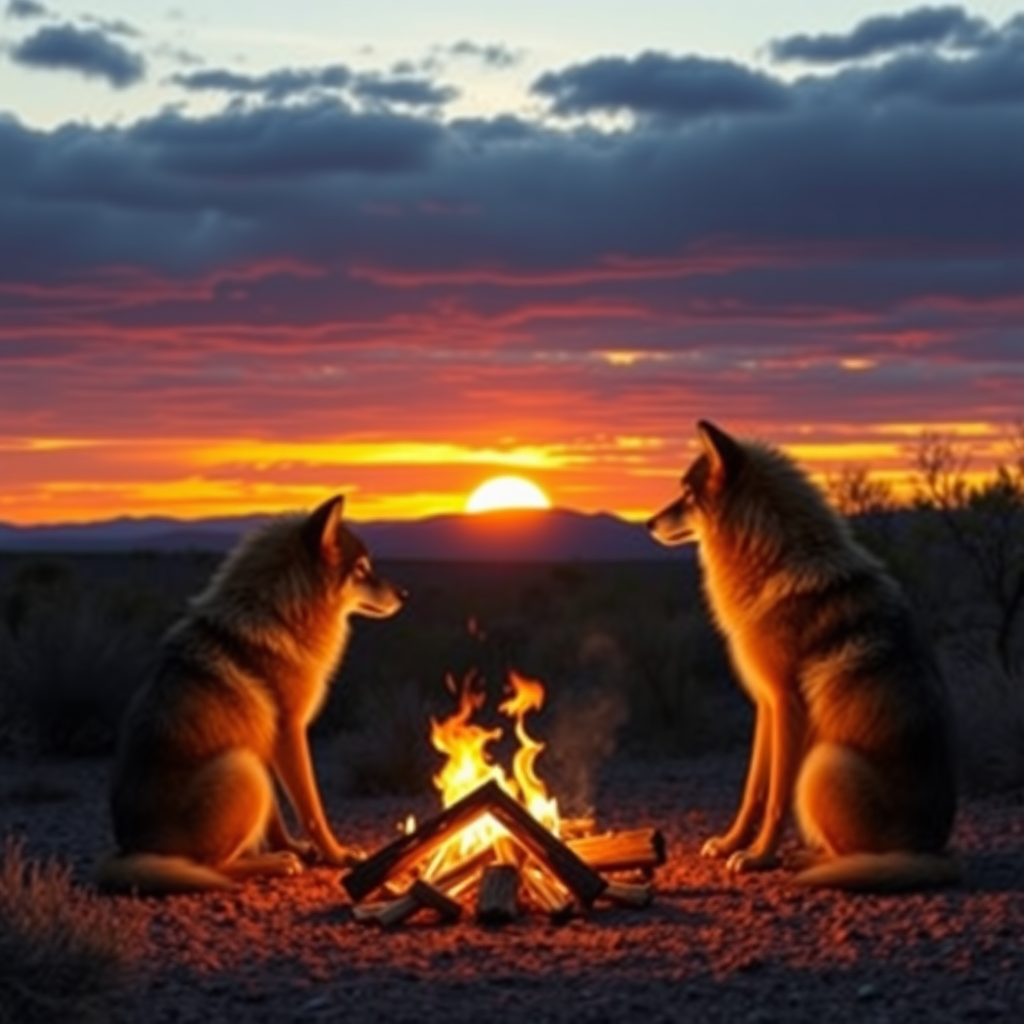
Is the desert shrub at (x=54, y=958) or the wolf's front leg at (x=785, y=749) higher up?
the wolf's front leg at (x=785, y=749)

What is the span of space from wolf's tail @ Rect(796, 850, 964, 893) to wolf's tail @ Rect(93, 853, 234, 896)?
10.5 feet

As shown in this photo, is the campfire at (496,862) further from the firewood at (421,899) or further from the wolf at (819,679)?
the wolf at (819,679)

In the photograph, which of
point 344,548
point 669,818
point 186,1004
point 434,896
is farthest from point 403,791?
point 186,1004

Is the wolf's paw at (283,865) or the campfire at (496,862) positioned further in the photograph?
the wolf's paw at (283,865)

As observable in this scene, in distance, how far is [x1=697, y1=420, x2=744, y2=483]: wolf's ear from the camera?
46.0ft

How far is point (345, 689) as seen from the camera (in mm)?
25828

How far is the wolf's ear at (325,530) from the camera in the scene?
1401 centimetres

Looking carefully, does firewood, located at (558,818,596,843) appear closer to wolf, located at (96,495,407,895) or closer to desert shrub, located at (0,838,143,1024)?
wolf, located at (96,495,407,895)

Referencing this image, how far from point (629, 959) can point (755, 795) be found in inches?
105

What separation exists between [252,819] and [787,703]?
303cm

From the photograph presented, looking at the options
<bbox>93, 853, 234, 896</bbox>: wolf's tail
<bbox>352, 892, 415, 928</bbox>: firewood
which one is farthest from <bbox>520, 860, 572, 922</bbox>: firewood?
<bbox>93, 853, 234, 896</bbox>: wolf's tail

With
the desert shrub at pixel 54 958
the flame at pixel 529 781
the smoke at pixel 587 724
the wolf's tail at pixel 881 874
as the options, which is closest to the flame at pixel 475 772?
the flame at pixel 529 781

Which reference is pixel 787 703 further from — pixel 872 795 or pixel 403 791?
pixel 403 791

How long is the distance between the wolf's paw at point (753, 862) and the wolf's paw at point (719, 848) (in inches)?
13.4
